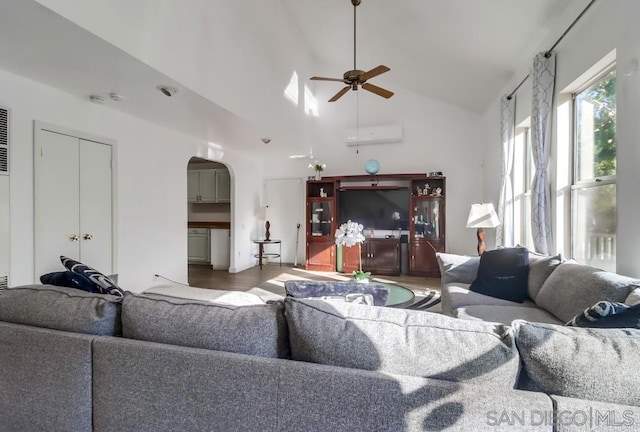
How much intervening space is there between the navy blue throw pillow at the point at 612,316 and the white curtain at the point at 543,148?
1990 millimetres

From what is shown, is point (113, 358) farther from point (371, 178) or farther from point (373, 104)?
point (373, 104)

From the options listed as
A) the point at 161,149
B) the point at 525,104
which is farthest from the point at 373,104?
the point at 161,149

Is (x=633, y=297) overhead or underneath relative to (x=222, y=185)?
underneath

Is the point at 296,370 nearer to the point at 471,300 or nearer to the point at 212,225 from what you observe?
the point at 471,300

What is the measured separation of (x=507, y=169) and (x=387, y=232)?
8.42 feet

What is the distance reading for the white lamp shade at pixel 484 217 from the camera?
3.87 meters

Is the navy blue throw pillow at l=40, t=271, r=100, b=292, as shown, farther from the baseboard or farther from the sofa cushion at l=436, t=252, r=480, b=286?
the baseboard

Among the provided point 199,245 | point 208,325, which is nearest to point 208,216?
point 199,245

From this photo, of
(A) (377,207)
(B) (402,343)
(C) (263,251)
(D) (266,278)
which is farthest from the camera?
(C) (263,251)

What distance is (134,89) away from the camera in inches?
117

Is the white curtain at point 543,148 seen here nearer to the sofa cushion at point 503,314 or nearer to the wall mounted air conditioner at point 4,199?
the sofa cushion at point 503,314

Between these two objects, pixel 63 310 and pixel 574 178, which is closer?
pixel 63 310

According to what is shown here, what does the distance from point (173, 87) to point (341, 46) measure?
3.21m

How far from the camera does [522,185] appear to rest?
398 centimetres
